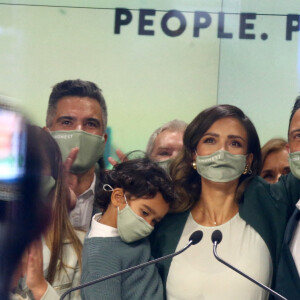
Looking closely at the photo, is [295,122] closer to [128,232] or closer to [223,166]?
[223,166]

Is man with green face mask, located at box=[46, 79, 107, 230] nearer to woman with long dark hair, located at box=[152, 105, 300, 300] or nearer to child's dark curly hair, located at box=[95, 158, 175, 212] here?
child's dark curly hair, located at box=[95, 158, 175, 212]

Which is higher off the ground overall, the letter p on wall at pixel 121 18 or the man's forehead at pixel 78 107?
the letter p on wall at pixel 121 18

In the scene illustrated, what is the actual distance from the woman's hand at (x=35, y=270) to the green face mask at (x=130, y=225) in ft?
1.12

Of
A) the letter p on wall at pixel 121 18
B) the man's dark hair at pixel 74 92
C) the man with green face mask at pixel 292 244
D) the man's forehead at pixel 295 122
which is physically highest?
the letter p on wall at pixel 121 18

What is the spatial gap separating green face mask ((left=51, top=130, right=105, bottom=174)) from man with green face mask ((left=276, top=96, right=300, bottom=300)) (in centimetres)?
65

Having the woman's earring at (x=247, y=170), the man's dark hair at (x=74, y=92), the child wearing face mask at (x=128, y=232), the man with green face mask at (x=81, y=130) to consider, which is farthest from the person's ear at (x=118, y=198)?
the woman's earring at (x=247, y=170)

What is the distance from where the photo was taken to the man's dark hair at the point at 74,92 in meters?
2.00

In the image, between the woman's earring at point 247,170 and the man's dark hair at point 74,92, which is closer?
the woman's earring at point 247,170

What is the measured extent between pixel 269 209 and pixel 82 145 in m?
0.67

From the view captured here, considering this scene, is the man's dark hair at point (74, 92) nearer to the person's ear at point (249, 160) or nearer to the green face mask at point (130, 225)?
Result: the green face mask at point (130, 225)

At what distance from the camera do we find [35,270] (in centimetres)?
196

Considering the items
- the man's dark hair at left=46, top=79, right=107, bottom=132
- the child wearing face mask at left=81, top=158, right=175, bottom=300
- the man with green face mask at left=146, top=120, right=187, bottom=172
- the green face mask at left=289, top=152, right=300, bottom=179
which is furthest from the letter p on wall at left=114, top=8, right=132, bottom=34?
the green face mask at left=289, top=152, right=300, bottom=179

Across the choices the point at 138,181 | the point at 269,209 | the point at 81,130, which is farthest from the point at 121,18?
the point at 269,209

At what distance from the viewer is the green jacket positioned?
6.07 ft
